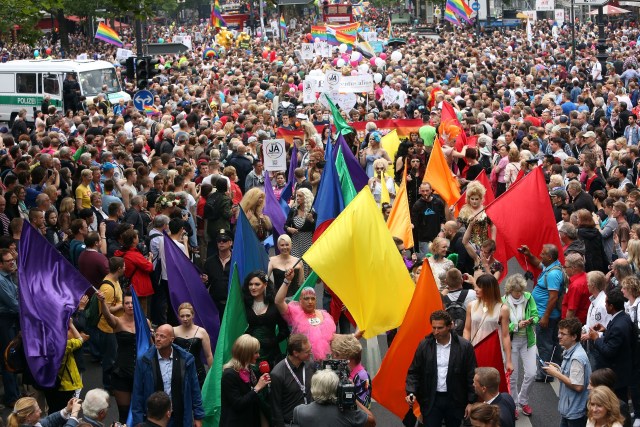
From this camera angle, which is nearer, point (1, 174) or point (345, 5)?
point (1, 174)

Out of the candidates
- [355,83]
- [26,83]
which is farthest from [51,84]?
[355,83]

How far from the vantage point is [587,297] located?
423 inches

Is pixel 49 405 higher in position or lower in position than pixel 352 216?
lower

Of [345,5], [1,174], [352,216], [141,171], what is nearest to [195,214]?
[141,171]

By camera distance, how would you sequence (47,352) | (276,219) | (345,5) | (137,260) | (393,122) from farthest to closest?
(345,5) → (393,122) → (276,219) → (137,260) → (47,352)

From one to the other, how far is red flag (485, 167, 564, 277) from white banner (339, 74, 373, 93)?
13070mm

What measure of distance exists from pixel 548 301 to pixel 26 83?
79.3 feet

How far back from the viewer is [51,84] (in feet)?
105

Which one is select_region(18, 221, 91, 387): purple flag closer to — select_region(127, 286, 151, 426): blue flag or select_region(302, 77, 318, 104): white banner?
select_region(127, 286, 151, 426): blue flag

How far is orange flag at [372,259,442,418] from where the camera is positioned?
985 cm

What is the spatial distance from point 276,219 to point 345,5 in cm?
5515

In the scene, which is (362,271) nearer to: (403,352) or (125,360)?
(403,352)

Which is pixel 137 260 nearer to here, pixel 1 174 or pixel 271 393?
pixel 271 393

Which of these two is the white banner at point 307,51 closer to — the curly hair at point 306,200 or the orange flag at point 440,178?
the orange flag at point 440,178
